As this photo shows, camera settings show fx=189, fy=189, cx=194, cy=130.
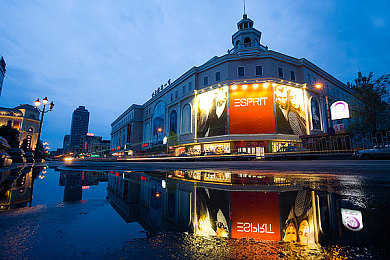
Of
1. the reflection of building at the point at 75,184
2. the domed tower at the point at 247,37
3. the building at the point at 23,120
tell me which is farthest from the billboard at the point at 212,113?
the building at the point at 23,120

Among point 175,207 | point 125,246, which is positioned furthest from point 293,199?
point 125,246

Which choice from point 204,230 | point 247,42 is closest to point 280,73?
point 247,42

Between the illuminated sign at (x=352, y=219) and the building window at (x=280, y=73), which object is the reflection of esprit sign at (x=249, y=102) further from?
the illuminated sign at (x=352, y=219)

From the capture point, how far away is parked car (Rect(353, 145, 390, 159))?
1053cm

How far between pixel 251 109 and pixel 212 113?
7.79 meters

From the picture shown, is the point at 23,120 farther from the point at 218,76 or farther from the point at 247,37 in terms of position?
the point at 247,37

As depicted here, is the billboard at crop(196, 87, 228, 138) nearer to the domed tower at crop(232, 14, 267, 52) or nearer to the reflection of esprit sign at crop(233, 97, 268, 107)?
the reflection of esprit sign at crop(233, 97, 268, 107)

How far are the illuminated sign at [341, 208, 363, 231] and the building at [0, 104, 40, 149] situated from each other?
8438 centimetres

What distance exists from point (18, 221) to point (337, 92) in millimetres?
62992

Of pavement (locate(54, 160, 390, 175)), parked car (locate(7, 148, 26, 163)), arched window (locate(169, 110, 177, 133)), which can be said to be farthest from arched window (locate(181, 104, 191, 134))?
pavement (locate(54, 160, 390, 175))

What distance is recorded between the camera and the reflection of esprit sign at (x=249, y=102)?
3462 cm

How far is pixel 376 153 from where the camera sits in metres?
10.9

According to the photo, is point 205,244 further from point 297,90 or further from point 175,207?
point 297,90

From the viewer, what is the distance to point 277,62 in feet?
121
